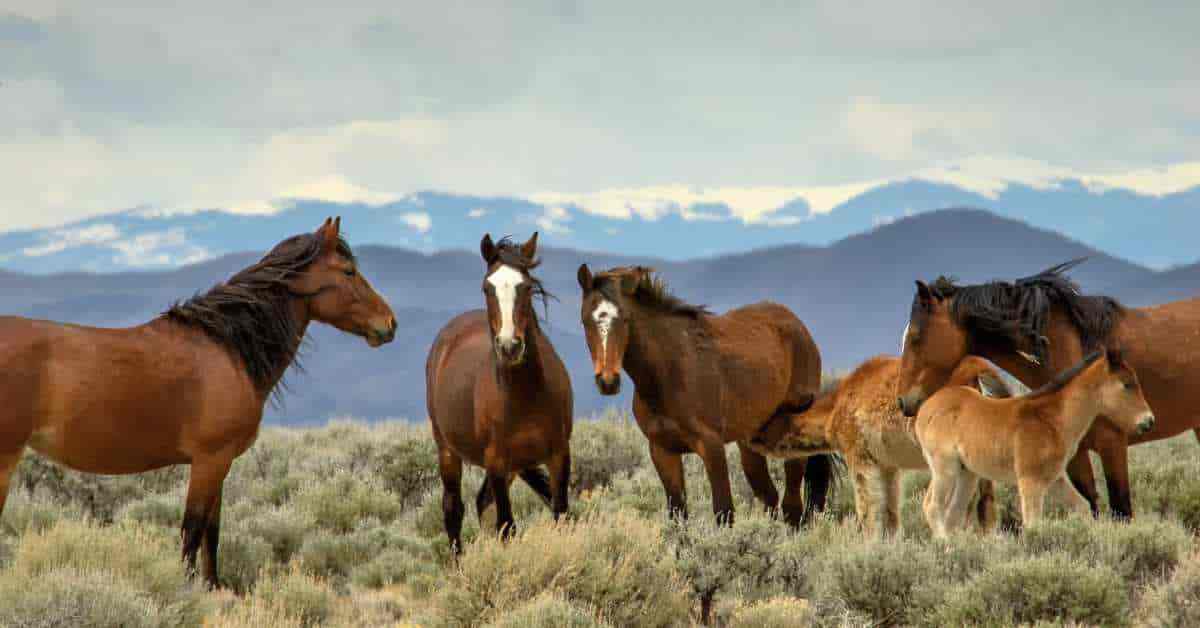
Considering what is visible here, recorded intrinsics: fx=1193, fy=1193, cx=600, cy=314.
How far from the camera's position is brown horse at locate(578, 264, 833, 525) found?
8.34 metres

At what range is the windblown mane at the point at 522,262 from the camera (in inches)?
328

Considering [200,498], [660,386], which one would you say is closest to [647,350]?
[660,386]

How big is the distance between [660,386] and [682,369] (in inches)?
8.6

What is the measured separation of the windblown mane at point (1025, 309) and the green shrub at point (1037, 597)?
8.23 ft

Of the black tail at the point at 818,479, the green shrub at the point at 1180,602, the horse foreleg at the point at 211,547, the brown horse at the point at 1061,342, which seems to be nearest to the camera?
the green shrub at the point at 1180,602

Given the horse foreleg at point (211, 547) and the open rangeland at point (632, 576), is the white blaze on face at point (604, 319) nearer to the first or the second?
the open rangeland at point (632, 576)

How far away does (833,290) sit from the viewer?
157625mm

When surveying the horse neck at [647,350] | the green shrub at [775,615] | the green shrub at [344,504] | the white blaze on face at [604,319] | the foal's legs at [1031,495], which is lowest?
the green shrub at [344,504]

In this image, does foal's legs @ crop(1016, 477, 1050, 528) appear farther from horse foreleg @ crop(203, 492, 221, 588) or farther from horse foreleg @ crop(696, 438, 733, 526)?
horse foreleg @ crop(203, 492, 221, 588)

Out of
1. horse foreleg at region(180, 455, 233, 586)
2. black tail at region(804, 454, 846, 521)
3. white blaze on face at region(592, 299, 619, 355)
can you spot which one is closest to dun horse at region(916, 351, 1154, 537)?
black tail at region(804, 454, 846, 521)

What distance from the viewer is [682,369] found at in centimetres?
885

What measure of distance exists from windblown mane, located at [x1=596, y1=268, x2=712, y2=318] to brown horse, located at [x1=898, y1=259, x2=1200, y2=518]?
1687mm

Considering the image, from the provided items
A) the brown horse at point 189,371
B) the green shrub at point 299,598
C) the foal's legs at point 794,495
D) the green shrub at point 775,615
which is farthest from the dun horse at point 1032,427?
the green shrub at point 299,598

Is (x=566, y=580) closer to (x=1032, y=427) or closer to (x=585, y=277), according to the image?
(x=585, y=277)
